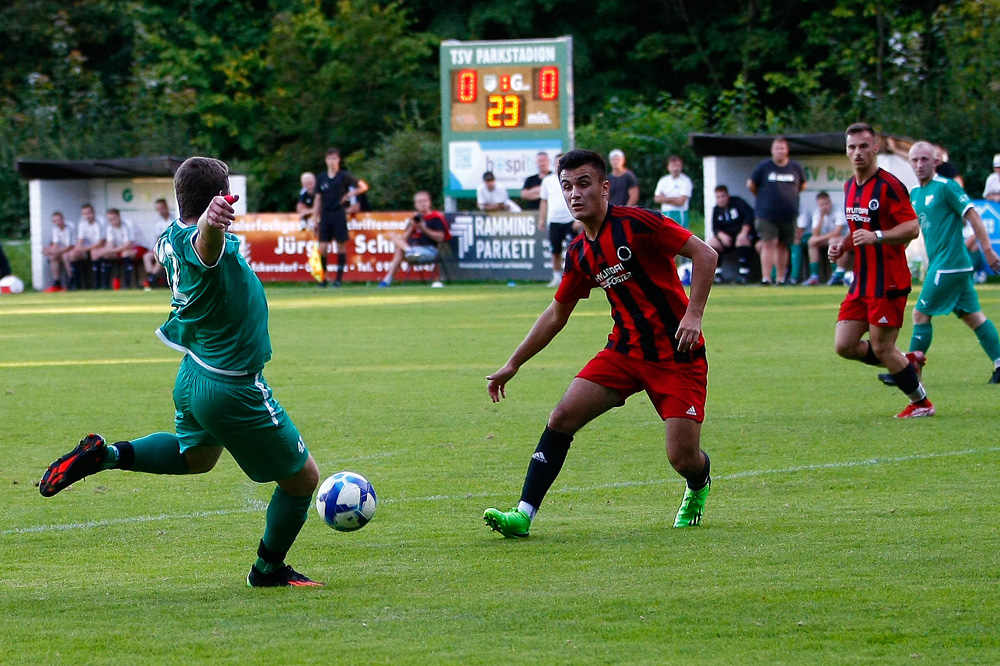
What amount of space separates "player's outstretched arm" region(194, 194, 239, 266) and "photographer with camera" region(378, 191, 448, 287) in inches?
867

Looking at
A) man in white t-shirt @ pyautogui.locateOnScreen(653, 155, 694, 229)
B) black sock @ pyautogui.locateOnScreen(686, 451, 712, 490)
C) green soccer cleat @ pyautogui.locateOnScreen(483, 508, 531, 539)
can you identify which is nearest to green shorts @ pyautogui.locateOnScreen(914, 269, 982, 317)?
black sock @ pyautogui.locateOnScreen(686, 451, 712, 490)

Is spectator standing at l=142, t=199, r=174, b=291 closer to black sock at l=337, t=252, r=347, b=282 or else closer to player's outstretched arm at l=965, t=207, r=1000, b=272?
black sock at l=337, t=252, r=347, b=282

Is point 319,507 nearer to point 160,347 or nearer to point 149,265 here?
point 160,347

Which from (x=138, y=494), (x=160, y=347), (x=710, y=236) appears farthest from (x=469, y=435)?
(x=710, y=236)

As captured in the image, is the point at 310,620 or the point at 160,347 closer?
the point at 310,620

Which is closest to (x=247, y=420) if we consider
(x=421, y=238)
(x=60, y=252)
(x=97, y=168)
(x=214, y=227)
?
(x=214, y=227)

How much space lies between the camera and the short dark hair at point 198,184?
5148mm

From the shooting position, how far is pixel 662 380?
6.40 meters

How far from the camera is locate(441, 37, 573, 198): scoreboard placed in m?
29.0

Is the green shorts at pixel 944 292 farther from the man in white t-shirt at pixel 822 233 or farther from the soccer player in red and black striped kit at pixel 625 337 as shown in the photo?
the man in white t-shirt at pixel 822 233

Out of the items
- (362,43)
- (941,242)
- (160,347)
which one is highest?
(362,43)

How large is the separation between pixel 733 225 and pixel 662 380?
20273 mm

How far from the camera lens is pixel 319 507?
5.89 meters

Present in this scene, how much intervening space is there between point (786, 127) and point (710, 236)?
7.59m
